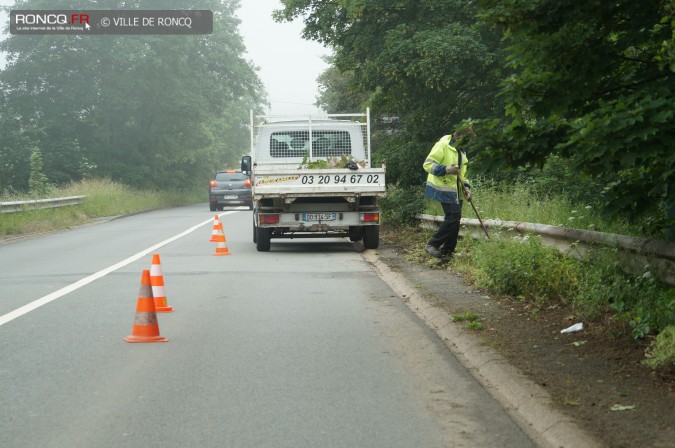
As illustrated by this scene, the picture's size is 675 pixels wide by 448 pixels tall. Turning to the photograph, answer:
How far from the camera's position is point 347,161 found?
18578 mm

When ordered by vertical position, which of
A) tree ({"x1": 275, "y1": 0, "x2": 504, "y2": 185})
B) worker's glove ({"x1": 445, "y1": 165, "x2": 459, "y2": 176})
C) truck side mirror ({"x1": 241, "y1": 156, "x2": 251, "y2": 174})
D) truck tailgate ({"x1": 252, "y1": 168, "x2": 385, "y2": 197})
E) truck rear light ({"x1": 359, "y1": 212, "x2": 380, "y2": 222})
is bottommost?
truck rear light ({"x1": 359, "y1": 212, "x2": 380, "y2": 222})

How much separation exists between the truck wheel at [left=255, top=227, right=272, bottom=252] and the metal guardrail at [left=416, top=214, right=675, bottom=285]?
6049 mm

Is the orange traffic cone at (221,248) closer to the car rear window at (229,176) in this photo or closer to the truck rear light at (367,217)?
the truck rear light at (367,217)

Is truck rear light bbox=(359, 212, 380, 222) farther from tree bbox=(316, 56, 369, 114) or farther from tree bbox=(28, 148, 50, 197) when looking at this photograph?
tree bbox=(28, 148, 50, 197)

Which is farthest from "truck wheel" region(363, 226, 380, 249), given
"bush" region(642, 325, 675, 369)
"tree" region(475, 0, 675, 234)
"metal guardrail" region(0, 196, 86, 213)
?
"metal guardrail" region(0, 196, 86, 213)

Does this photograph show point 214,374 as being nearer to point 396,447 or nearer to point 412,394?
point 412,394

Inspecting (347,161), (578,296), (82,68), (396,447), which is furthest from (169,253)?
(82,68)

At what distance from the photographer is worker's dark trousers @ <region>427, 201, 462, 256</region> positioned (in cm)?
1406

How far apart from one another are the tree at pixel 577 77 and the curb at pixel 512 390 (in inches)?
56.2

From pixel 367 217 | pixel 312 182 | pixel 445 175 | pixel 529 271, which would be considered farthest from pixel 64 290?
pixel 367 217

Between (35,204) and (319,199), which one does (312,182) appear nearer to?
(319,199)

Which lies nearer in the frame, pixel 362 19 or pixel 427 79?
pixel 427 79

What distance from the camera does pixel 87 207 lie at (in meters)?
37.2

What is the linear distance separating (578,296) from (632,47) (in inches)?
98.0
